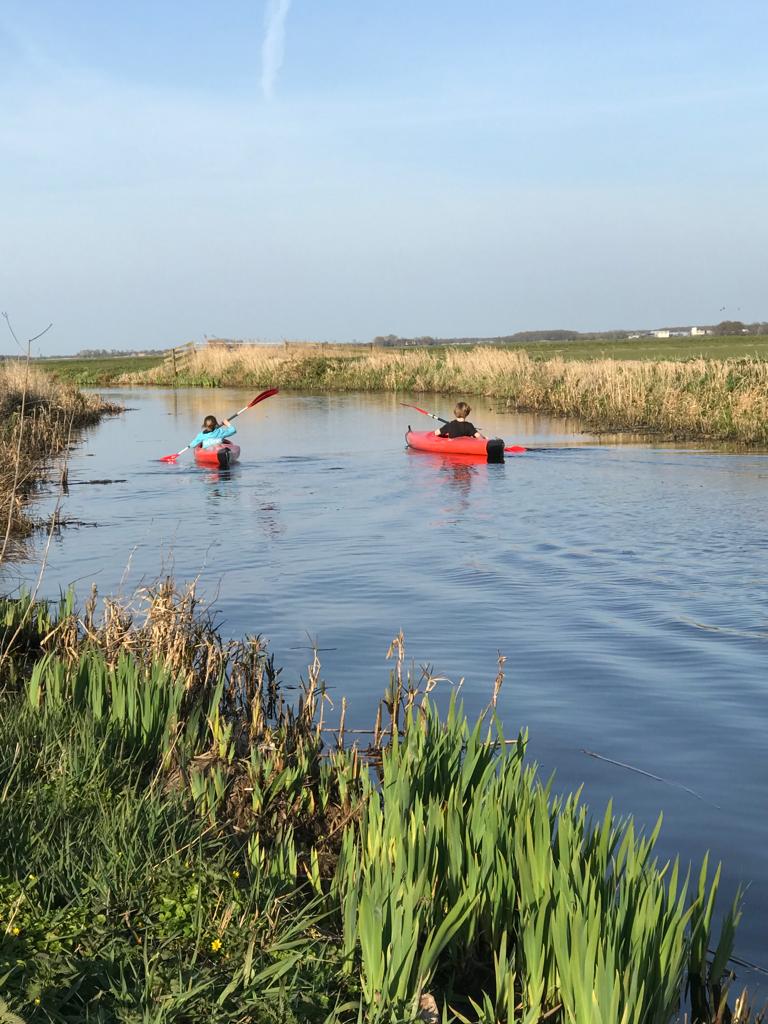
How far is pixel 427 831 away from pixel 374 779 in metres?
2.47

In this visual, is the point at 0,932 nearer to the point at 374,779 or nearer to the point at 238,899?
the point at 238,899

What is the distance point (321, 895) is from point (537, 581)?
9.21m

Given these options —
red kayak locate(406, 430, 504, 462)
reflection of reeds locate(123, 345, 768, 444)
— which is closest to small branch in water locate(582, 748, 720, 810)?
red kayak locate(406, 430, 504, 462)

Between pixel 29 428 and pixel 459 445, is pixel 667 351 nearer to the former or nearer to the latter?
pixel 459 445

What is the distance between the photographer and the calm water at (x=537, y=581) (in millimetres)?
7242

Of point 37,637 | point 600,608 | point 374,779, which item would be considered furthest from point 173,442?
point 374,779

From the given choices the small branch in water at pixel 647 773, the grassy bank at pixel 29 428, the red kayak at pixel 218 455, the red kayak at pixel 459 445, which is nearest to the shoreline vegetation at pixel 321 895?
the small branch in water at pixel 647 773

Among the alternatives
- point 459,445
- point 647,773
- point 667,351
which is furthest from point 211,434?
point 667,351

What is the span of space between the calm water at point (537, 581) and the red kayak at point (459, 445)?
0.29 metres

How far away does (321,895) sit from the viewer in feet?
13.5

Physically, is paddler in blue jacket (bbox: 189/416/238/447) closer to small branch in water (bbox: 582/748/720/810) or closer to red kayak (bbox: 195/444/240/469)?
red kayak (bbox: 195/444/240/469)

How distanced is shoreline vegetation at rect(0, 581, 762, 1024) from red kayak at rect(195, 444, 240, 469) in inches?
767

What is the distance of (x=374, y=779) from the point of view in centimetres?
629

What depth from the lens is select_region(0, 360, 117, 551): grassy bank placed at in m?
14.0
